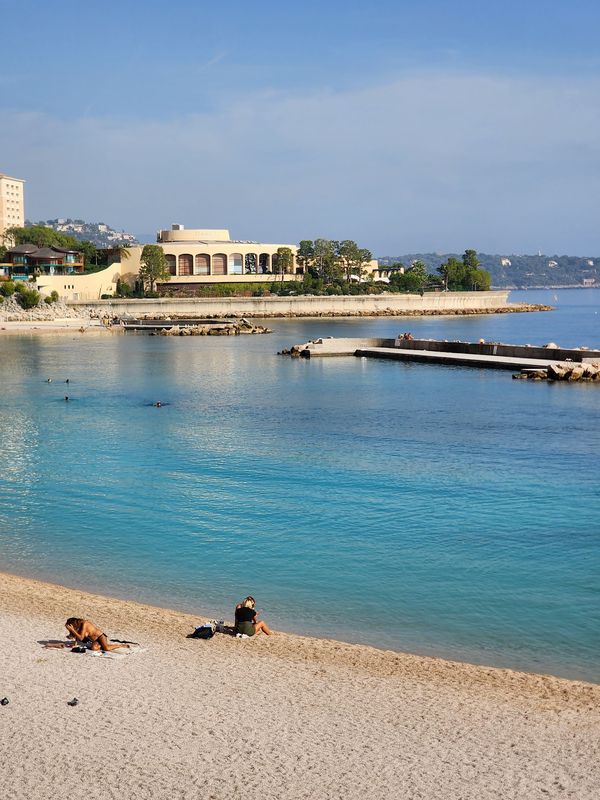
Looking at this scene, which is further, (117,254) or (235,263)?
(235,263)

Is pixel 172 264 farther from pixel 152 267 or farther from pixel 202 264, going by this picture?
pixel 152 267

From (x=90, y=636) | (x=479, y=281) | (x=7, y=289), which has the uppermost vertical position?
(x=479, y=281)

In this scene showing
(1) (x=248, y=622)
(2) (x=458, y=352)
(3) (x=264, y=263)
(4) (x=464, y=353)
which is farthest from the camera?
(3) (x=264, y=263)

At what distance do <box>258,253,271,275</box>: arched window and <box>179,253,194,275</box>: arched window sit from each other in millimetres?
12835

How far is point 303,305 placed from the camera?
146 metres

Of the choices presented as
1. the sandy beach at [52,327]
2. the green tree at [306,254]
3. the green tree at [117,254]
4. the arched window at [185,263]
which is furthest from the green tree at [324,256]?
the sandy beach at [52,327]

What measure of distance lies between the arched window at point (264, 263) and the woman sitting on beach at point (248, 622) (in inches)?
6068

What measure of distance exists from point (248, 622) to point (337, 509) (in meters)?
9.22

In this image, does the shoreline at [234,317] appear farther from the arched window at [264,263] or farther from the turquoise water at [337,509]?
the turquoise water at [337,509]

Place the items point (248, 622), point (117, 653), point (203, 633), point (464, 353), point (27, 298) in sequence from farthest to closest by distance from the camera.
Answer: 1. point (27, 298)
2. point (464, 353)
3. point (248, 622)
4. point (203, 633)
5. point (117, 653)

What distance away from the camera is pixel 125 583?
721 inches

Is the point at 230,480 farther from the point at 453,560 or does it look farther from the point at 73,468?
the point at 453,560

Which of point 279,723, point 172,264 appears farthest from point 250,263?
point 279,723

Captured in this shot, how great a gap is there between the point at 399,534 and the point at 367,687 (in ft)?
29.0
